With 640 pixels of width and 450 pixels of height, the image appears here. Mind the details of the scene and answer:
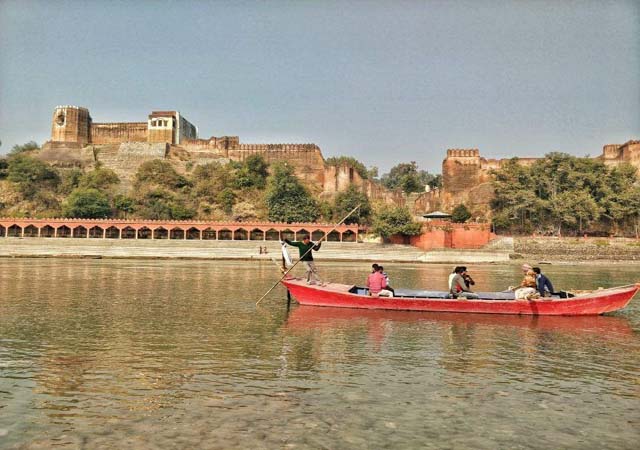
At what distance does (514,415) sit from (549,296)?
28.1 feet

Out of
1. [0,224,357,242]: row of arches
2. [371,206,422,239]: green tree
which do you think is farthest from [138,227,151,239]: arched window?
[371,206,422,239]: green tree

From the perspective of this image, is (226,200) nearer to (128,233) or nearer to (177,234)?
(177,234)

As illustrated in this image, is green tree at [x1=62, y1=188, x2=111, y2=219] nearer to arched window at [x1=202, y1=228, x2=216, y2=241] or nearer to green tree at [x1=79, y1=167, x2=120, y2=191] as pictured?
green tree at [x1=79, y1=167, x2=120, y2=191]

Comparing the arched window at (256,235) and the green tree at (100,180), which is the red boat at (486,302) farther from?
the green tree at (100,180)

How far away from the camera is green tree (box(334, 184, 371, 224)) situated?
53156mm

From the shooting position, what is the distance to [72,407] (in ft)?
20.9

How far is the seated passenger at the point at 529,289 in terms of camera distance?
13817 mm

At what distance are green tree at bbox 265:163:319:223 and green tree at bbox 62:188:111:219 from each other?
15.2 metres

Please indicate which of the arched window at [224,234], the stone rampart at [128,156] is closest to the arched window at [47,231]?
the arched window at [224,234]

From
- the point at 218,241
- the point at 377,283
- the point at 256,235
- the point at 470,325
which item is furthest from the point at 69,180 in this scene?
the point at 470,325

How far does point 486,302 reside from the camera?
13.7m

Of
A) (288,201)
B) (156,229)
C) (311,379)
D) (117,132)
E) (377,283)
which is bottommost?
(311,379)

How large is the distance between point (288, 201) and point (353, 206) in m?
6.03

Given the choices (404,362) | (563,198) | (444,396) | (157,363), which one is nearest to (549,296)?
(404,362)
